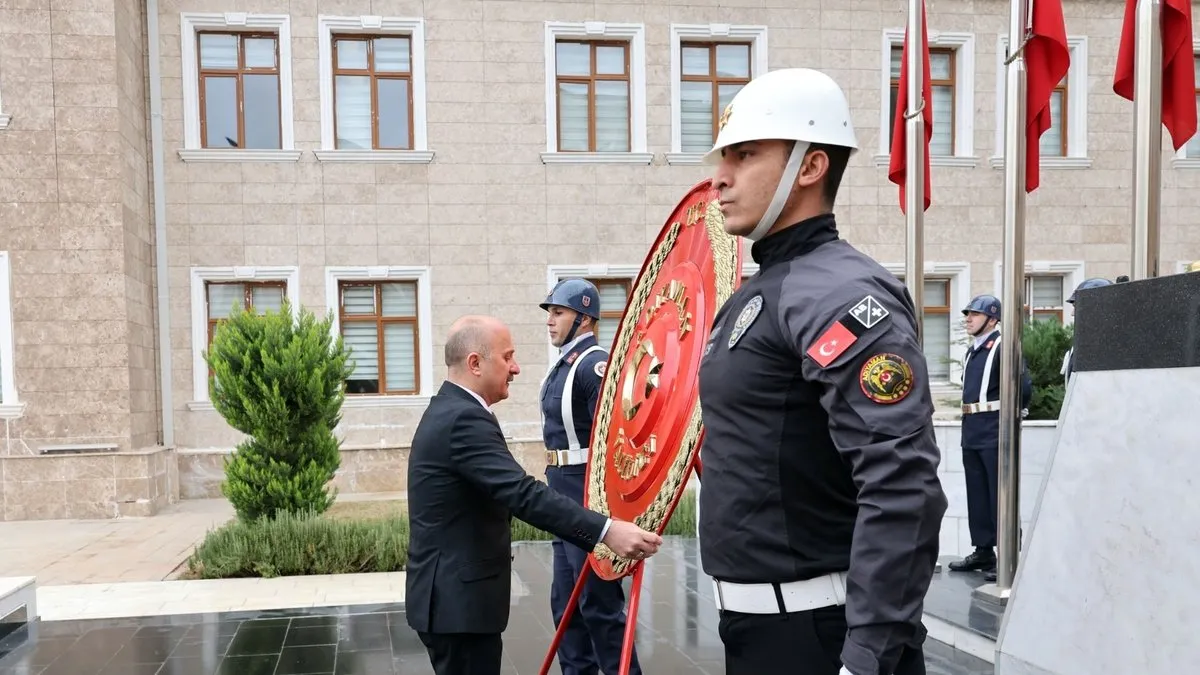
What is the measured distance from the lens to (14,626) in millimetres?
5625

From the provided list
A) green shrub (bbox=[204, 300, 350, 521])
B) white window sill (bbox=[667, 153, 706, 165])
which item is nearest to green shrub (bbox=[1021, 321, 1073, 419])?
white window sill (bbox=[667, 153, 706, 165])

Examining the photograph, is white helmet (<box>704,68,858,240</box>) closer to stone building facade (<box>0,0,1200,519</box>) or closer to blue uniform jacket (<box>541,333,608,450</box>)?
blue uniform jacket (<box>541,333,608,450</box>)

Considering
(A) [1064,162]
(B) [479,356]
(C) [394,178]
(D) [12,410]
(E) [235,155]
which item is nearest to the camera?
(B) [479,356]

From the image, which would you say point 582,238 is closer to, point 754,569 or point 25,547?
point 25,547

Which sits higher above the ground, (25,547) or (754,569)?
(754,569)

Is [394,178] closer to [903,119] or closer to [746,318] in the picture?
[903,119]

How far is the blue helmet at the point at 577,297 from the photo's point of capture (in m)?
4.81

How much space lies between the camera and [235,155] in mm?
12461

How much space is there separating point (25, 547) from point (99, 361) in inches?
118

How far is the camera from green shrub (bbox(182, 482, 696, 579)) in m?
7.32

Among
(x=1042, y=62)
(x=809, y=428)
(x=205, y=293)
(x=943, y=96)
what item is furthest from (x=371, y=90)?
(x=809, y=428)

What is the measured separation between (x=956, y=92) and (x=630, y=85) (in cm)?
568

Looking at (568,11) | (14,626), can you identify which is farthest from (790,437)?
(568,11)

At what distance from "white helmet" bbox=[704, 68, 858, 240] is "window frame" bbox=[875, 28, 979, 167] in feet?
42.1
